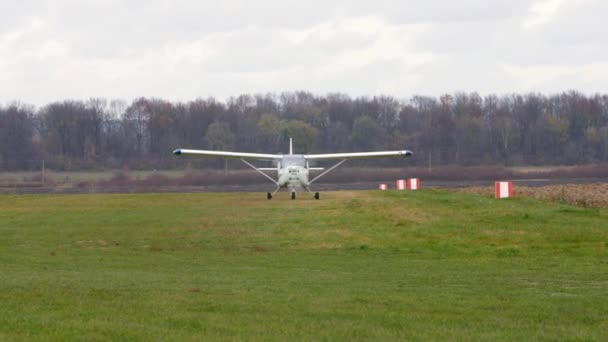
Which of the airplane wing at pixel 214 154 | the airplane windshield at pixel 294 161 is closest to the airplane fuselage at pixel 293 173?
the airplane windshield at pixel 294 161

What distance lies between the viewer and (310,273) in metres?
16.5

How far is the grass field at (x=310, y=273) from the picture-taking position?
31.3ft

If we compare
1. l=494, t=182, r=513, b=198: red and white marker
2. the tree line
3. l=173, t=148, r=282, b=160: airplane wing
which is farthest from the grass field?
the tree line

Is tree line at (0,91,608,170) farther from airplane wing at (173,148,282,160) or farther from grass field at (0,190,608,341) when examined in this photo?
grass field at (0,190,608,341)

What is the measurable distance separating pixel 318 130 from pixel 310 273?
3383 inches

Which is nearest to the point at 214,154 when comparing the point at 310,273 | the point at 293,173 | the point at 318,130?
the point at 293,173

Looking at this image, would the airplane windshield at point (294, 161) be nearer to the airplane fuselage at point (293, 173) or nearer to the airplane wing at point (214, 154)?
the airplane fuselage at point (293, 173)

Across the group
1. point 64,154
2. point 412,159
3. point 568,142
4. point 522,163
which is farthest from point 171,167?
Result: point 568,142

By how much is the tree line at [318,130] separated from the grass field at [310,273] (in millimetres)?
60220

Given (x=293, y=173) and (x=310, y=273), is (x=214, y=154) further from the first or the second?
(x=310, y=273)

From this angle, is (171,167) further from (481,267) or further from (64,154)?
(481,267)

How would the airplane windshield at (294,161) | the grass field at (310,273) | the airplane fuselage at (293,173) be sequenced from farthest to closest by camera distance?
1. the airplane windshield at (294,161)
2. the airplane fuselage at (293,173)
3. the grass field at (310,273)

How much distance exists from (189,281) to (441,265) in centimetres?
578

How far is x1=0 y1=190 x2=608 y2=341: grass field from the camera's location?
9.55 metres
